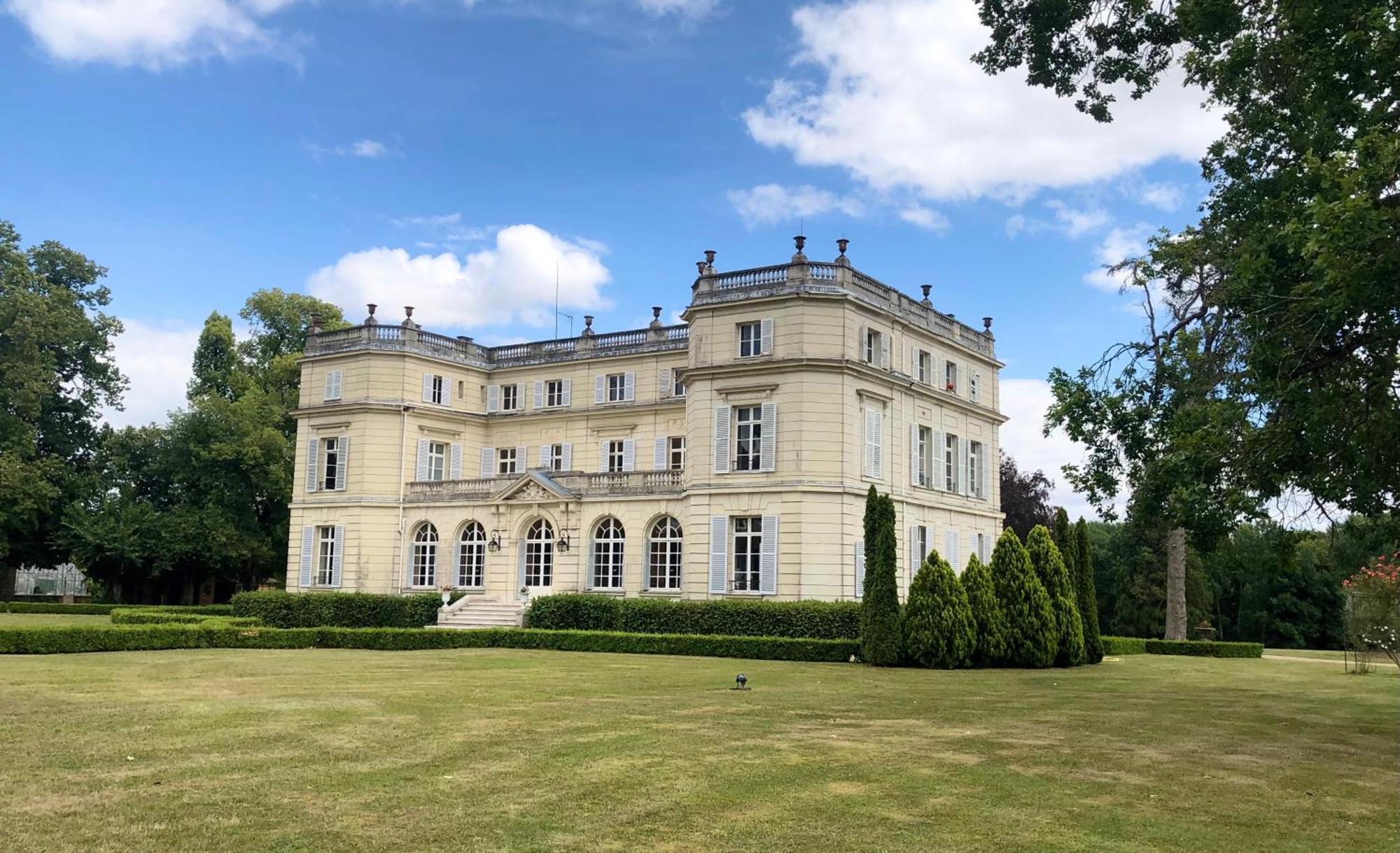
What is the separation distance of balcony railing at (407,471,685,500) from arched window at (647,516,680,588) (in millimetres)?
1040

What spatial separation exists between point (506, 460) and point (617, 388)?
549cm

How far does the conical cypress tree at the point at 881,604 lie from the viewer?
2367 cm

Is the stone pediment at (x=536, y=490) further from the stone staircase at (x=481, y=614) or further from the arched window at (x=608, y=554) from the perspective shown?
the stone staircase at (x=481, y=614)

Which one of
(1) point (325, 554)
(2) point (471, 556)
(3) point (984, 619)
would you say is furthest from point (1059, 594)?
(1) point (325, 554)

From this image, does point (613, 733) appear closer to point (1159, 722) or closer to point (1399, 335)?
point (1159, 722)

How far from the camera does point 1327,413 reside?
37.6ft

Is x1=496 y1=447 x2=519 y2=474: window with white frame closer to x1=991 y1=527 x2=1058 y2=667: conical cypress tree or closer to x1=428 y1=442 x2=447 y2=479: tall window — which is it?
x1=428 y1=442 x2=447 y2=479: tall window

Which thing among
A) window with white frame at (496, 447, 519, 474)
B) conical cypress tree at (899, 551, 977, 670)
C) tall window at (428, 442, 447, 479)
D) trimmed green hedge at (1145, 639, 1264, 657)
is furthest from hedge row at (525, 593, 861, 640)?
trimmed green hedge at (1145, 639, 1264, 657)

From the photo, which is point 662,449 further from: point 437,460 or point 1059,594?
point 1059,594

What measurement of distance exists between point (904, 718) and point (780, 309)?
758 inches

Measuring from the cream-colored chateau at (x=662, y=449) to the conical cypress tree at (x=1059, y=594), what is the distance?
678cm

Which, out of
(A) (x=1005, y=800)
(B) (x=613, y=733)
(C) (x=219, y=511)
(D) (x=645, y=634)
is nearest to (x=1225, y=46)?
(A) (x=1005, y=800)

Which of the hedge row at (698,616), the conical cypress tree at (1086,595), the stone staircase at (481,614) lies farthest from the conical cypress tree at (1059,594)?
the stone staircase at (481,614)

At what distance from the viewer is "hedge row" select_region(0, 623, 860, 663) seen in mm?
23250
